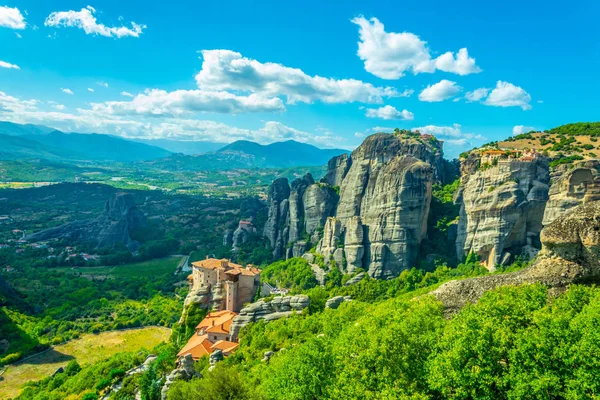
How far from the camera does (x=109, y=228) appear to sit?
13212 cm

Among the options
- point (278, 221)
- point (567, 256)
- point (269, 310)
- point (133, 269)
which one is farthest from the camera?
point (133, 269)

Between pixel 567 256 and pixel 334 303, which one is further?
pixel 334 303

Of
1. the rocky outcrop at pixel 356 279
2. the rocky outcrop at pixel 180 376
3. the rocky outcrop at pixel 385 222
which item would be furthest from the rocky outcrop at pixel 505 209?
the rocky outcrop at pixel 180 376

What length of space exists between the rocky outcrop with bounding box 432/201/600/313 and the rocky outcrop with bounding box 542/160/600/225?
2976cm

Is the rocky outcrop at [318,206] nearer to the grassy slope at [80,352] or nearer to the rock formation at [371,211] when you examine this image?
the rock formation at [371,211]

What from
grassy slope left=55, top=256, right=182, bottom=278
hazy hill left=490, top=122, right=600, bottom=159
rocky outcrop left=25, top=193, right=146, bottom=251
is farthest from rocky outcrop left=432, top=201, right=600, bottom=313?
rocky outcrop left=25, top=193, right=146, bottom=251

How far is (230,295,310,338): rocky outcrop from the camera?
144ft

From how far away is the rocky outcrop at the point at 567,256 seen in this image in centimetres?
2272

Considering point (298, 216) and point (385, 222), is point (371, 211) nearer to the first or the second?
point (385, 222)

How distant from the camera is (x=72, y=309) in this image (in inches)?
3046

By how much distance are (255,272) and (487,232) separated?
31.4 meters

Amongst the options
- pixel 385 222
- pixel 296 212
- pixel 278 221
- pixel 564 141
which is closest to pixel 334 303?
pixel 385 222

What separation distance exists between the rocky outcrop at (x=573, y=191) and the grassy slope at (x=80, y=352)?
5677cm

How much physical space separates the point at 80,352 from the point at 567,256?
209 feet
